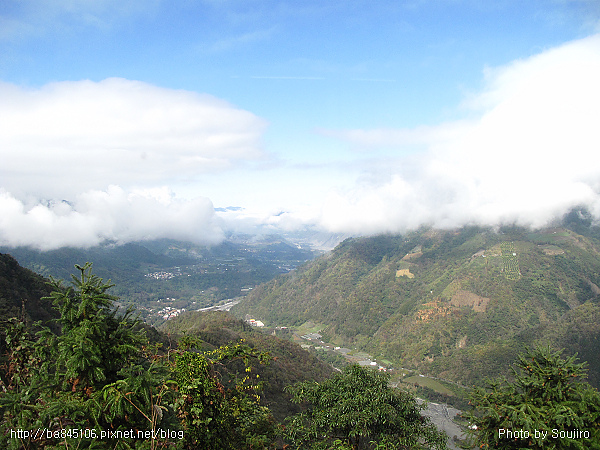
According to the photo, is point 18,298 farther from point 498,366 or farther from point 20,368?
point 498,366

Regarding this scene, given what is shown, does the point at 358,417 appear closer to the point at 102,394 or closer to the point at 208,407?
the point at 208,407

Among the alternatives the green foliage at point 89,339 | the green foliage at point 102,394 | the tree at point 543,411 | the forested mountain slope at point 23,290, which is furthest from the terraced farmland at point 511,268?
the green foliage at point 89,339

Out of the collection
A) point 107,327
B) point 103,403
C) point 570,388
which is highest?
point 107,327

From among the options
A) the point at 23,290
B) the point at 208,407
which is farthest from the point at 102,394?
the point at 23,290

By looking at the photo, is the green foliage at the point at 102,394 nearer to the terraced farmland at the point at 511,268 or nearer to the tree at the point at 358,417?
the tree at the point at 358,417

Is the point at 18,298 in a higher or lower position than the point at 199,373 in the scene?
lower

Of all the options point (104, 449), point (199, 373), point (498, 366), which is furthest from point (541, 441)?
point (498, 366)
